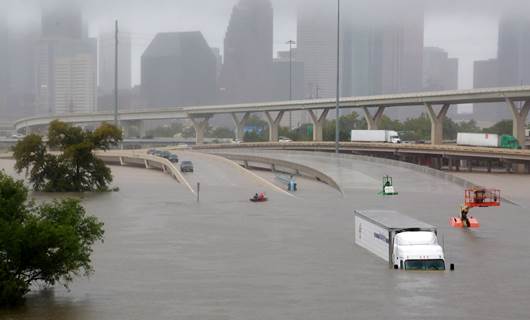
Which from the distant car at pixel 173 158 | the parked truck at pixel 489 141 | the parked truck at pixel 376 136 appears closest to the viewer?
the distant car at pixel 173 158

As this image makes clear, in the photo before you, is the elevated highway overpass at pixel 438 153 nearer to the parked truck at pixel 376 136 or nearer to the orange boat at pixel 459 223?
the parked truck at pixel 376 136

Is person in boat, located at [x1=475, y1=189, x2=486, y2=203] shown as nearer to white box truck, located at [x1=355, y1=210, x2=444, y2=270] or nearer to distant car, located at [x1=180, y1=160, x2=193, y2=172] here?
white box truck, located at [x1=355, y1=210, x2=444, y2=270]

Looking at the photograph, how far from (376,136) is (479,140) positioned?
21307mm

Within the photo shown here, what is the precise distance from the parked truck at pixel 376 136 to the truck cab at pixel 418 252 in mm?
92276

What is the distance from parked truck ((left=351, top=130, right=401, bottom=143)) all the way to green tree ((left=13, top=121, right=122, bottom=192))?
194ft

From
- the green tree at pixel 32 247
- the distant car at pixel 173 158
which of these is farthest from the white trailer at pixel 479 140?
the green tree at pixel 32 247

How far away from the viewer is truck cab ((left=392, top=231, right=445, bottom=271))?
113 feet

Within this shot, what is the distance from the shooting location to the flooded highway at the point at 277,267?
1112 inches

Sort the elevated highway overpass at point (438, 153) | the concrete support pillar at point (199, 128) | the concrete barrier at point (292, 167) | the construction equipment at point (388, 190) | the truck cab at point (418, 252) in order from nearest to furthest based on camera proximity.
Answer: the truck cab at point (418, 252) → the construction equipment at point (388, 190) → the concrete barrier at point (292, 167) → the elevated highway overpass at point (438, 153) → the concrete support pillar at point (199, 128)

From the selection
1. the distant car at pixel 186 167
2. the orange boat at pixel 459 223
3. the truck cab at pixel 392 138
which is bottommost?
the orange boat at pixel 459 223

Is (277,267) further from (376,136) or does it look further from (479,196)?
(376,136)

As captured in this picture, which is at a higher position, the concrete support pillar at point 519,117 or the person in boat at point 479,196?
the concrete support pillar at point 519,117

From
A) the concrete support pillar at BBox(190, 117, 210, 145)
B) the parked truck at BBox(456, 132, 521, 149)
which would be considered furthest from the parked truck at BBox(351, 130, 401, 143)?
the concrete support pillar at BBox(190, 117, 210, 145)

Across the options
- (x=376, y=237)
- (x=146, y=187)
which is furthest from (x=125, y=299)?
(x=146, y=187)
